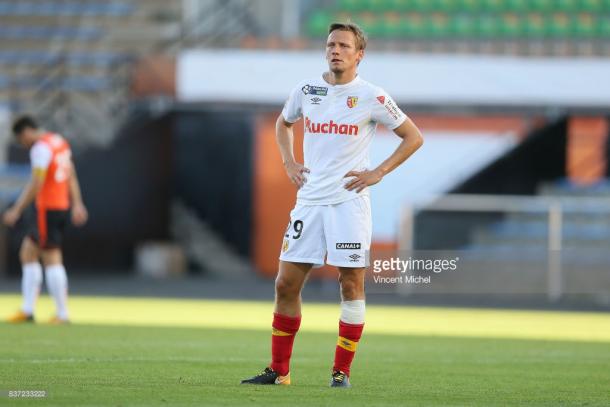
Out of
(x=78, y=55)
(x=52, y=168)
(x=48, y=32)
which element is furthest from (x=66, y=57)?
(x=52, y=168)

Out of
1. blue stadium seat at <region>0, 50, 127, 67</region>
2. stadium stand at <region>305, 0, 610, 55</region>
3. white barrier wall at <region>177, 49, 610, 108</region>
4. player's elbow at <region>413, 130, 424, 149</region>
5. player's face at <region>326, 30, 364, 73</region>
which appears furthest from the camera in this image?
blue stadium seat at <region>0, 50, 127, 67</region>

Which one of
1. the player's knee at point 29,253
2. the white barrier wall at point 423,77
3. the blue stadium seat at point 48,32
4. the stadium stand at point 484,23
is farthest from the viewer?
the blue stadium seat at point 48,32

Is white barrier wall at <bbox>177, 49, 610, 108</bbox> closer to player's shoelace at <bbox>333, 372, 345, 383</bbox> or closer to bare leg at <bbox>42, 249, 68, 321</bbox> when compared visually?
bare leg at <bbox>42, 249, 68, 321</bbox>

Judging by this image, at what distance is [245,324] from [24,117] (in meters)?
3.14

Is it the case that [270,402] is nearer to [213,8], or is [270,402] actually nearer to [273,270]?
[273,270]

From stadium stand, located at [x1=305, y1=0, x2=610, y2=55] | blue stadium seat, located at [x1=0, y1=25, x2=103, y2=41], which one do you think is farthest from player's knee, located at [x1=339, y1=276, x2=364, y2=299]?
blue stadium seat, located at [x1=0, y1=25, x2=103, y2=41]

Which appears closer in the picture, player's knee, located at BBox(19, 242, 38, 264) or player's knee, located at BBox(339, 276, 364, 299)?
player's knee, located at BBox(339, 276, 364, 299)

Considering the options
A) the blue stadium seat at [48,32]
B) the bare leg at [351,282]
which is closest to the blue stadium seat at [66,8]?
the blue stadium seat at [48,32]

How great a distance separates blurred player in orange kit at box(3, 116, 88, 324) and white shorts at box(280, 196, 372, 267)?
5.72 metres

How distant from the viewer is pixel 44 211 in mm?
13133

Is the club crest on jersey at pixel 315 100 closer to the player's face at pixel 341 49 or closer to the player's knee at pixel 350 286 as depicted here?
the player's face at pixel 341 49

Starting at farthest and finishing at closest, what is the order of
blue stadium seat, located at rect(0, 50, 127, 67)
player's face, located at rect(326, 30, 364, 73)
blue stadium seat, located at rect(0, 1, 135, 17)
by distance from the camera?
1. blue stadium seat, located at rect(0, 1, 135, 17)
2. blue stadium seat, located at rect(0, 50, 127, 67)
3. player's face, located at rect(326, 30, 364, 73)

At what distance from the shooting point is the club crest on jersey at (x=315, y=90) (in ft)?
25.3

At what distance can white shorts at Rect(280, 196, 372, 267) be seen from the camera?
7574 mm
